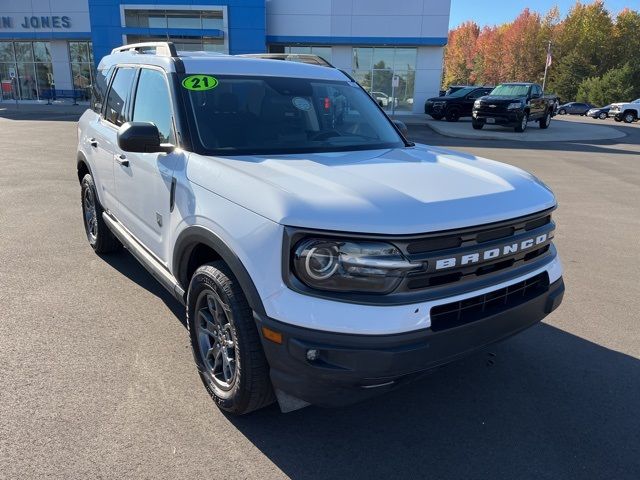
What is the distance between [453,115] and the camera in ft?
94.5

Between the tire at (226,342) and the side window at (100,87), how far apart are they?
289 centimetres

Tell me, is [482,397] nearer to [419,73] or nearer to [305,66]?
[305,66]

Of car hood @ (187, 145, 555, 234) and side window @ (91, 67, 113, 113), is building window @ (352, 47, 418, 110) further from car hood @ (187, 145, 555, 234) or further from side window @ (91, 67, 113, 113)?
car hood @ (187, 145, 555, 234)

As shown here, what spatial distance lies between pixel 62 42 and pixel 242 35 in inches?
535

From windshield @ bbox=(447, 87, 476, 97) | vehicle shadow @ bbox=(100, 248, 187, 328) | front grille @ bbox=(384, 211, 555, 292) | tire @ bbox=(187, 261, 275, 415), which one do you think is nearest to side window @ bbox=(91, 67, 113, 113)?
vehicle shadow @ bbox=(100, 248, 187, 328)

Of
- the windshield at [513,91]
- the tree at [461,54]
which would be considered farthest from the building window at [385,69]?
the tree at [461,54]

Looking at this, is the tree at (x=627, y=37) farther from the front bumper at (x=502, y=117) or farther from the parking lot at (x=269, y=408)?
the parking lot at (x=269, y=408)

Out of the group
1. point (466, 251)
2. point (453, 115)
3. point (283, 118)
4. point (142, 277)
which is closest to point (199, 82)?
point (283, 118)

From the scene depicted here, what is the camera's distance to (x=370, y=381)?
2295mm

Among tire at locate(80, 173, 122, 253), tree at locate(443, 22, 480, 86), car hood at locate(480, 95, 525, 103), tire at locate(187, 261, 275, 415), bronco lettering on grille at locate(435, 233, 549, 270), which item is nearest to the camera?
bronco lettering on grille at locate(435, 233, 549, 270)

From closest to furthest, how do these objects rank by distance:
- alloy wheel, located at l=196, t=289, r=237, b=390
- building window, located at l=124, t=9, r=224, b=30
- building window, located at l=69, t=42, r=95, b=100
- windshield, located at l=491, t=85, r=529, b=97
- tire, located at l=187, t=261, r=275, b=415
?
tire, located at l=187, t=261, r=275, b=415 → alloy wheel, located at l=196, t=289, r=237, b=390 → windshield, located at l=491, t=85, r=529, b=97 → building window, located at l=124, t=9, r=224, b=30 → building window, located at l=69, t=42, r=95, b=100

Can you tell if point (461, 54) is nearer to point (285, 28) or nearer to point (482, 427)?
point (285, 28)

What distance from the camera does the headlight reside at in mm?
2281

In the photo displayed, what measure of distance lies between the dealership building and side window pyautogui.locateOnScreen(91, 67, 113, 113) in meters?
25.9
